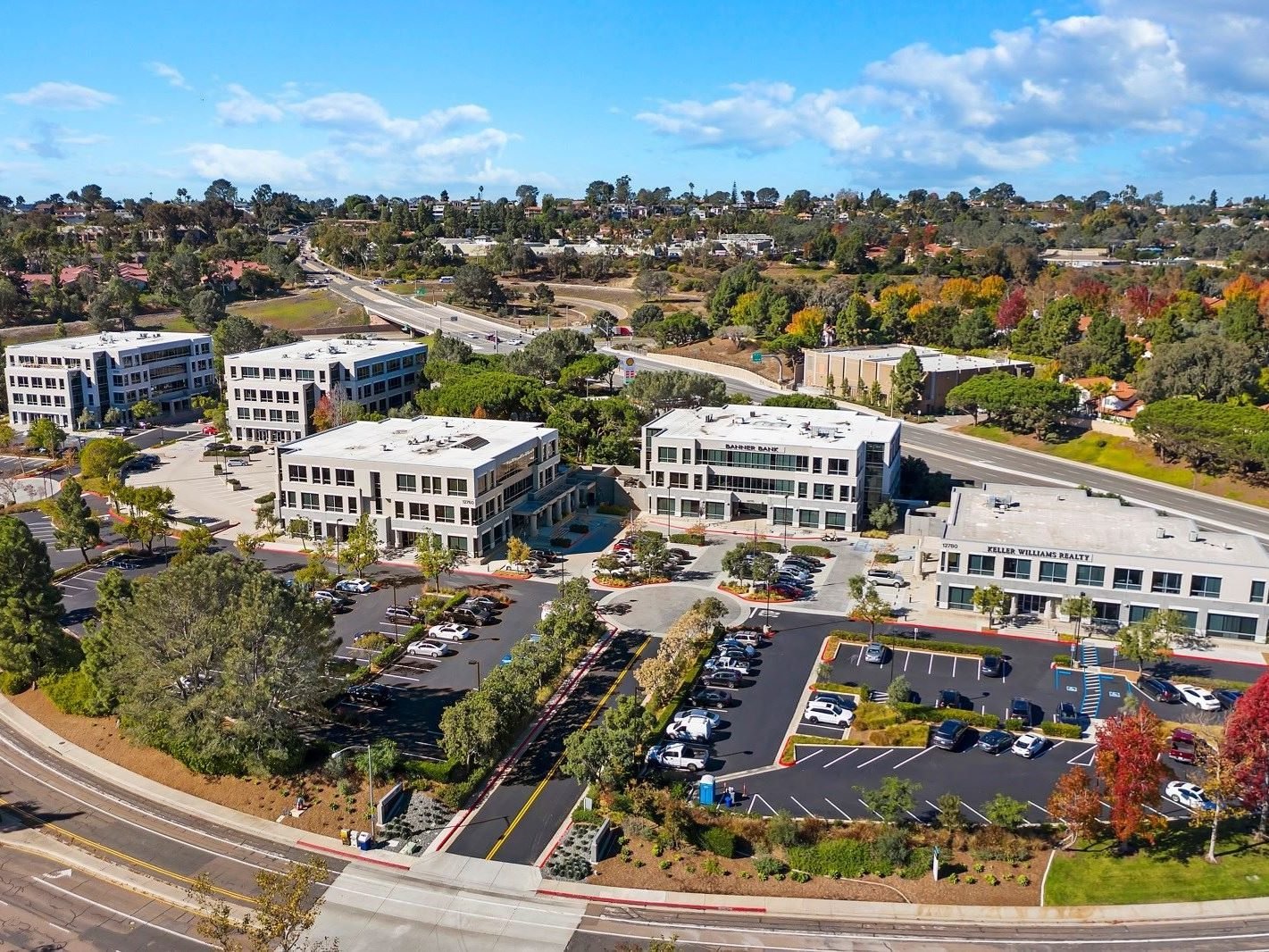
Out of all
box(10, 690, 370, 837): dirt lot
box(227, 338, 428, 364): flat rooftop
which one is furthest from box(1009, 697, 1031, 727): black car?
box(227, 338, 428, 364): flat rooftop

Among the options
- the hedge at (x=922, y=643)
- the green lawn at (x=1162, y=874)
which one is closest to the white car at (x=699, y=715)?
the hedge at (x=922, y=643)

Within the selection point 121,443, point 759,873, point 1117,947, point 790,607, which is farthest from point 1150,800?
point 121,443

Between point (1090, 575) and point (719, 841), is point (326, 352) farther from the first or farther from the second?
point (719, 841)

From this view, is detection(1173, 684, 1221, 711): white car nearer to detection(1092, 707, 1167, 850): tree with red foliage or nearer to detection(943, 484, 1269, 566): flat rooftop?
detection(943, 484, 1269, 566): flat rooftop

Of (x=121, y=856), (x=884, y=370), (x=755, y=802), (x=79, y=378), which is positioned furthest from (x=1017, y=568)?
(x=79, y=378)

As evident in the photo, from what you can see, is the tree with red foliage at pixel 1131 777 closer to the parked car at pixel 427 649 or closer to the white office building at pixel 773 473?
the parked car at pixel 427 649

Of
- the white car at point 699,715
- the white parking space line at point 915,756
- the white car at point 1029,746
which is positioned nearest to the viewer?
the white parking space line at point 915,756
